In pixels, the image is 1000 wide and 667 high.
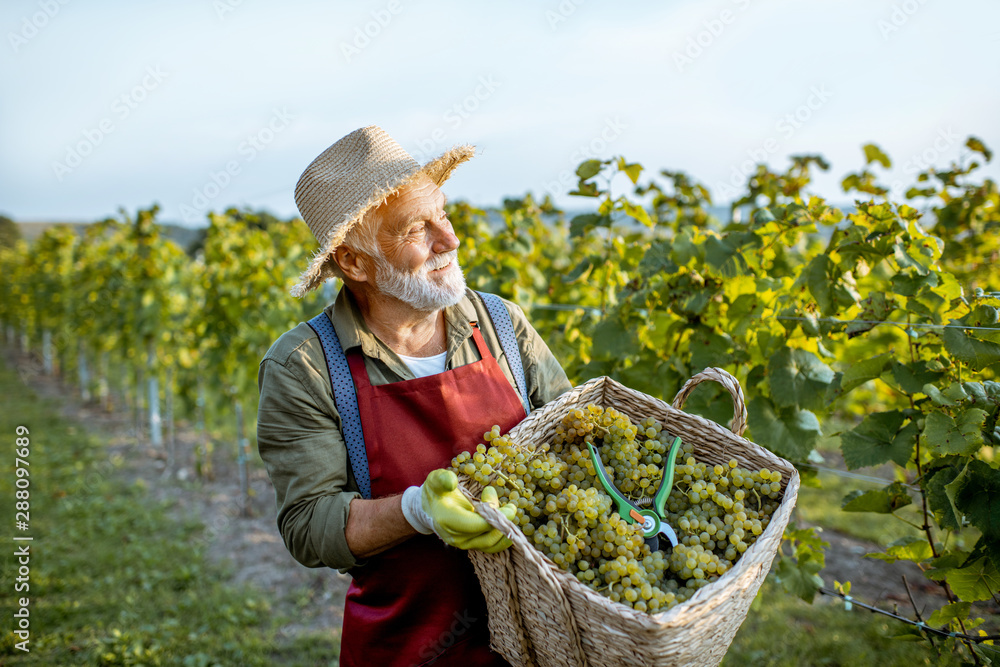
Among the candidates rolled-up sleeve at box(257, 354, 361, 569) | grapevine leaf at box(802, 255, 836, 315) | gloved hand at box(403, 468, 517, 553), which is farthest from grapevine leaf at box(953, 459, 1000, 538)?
rolled-up sleeve at box(257, 354, 361, 569)

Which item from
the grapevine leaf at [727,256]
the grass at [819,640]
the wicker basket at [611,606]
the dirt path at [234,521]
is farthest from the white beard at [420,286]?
the dirt path at [234,521]

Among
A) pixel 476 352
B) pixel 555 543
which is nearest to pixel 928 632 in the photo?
pixel 555 543

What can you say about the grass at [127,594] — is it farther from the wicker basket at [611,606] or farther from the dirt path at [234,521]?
the wicker basket at [611,606]

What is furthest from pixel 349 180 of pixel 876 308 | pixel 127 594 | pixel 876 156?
pixel 127 594

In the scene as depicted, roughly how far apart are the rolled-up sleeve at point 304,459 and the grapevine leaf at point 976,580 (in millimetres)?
1672

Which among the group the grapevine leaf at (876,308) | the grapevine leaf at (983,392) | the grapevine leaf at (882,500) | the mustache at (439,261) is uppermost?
the mustache at (439,261)

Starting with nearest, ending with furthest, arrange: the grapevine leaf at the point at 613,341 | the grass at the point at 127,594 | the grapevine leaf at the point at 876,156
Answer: the grapevine leaf at the point at 613,341 < the grapevine leaf at the point at 876,156 < the grass at the point at 127,594

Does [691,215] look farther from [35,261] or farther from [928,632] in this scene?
[35,261]

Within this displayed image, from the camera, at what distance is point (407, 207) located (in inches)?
69.2

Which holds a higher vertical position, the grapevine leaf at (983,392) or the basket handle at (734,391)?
the basket handle at (734,391)

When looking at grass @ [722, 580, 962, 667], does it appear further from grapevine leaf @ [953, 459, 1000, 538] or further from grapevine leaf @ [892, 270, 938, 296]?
grapevine leaf @ [892, 270, 938, 296]

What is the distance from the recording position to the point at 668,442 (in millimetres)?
1625

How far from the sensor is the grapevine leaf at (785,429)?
206cm

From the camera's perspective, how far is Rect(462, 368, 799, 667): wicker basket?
3.61 ft
